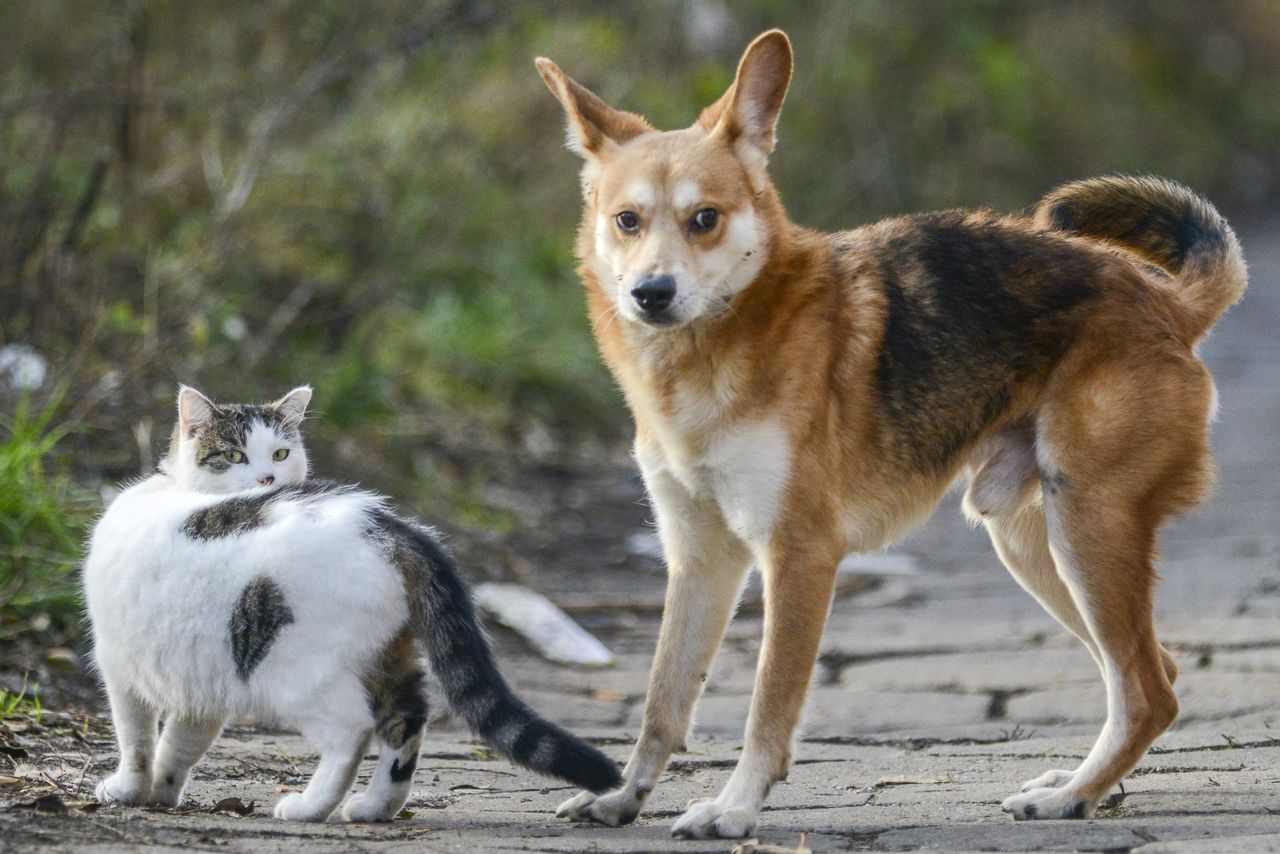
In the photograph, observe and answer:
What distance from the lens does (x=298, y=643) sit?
3572 millimetres

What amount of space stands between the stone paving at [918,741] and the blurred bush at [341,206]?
2.18m

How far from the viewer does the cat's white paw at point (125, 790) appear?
12.4 ft

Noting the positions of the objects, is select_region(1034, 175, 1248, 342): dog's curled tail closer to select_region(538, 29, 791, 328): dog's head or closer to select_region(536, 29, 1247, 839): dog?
select_region(536, 29, 1247, 839): dog

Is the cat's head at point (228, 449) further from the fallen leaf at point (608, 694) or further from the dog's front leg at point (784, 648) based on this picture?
the fallen leaf at point (608, 694)

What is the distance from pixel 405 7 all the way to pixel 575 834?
7.88m

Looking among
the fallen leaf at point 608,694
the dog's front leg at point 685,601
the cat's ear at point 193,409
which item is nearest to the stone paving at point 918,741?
the fallen leaf at point 608,694

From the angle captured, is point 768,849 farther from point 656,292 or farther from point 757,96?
point 757,96

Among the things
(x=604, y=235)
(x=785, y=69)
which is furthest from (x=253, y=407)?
(x=785, y=69)

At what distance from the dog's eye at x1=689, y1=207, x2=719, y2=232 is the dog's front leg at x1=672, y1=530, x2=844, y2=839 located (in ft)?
2.84

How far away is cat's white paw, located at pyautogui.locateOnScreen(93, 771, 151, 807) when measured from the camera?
3.79m

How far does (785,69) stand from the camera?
439 centimetres

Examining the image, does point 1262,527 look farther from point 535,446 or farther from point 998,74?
point 998,74

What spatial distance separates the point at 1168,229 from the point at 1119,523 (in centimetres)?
115

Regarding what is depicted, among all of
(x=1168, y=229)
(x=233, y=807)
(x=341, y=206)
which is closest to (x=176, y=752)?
(x=233, y=807)
